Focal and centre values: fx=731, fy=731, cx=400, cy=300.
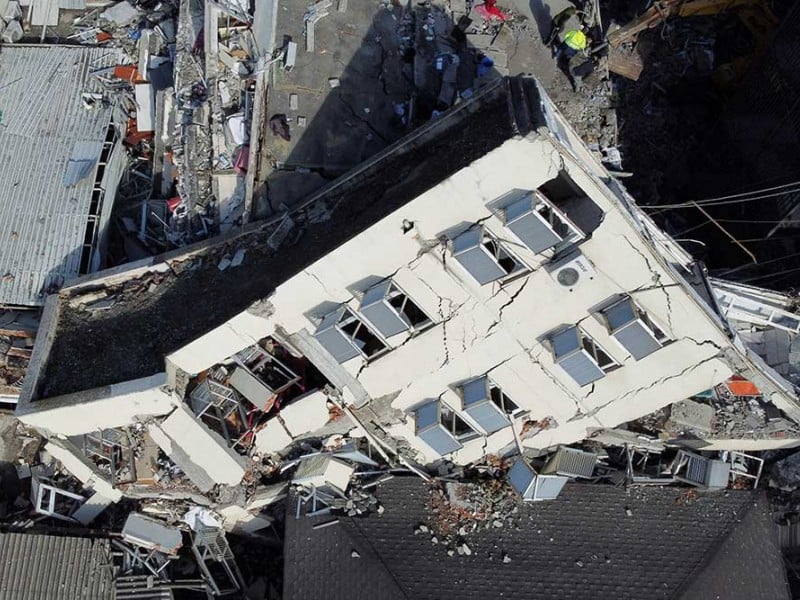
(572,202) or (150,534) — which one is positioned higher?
(572,202)

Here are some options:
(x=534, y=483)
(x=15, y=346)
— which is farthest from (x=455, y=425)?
(x=15, y=346)

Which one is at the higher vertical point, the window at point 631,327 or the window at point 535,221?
the window at point 535,221

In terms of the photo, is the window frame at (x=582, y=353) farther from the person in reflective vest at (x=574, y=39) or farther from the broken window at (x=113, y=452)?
the broken window at (x=113, y=452)

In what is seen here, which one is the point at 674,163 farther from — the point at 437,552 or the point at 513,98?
the point at 437,552

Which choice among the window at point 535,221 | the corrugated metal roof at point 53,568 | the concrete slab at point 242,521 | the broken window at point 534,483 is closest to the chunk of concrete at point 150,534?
the corrugated metal roof at point 53,568

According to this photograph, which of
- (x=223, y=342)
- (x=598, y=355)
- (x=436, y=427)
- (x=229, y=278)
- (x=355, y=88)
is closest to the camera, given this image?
(x=598, y=355)

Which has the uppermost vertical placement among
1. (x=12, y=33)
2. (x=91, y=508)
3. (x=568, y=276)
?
(x=12, y=33)

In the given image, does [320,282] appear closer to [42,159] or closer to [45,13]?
[42,159]
